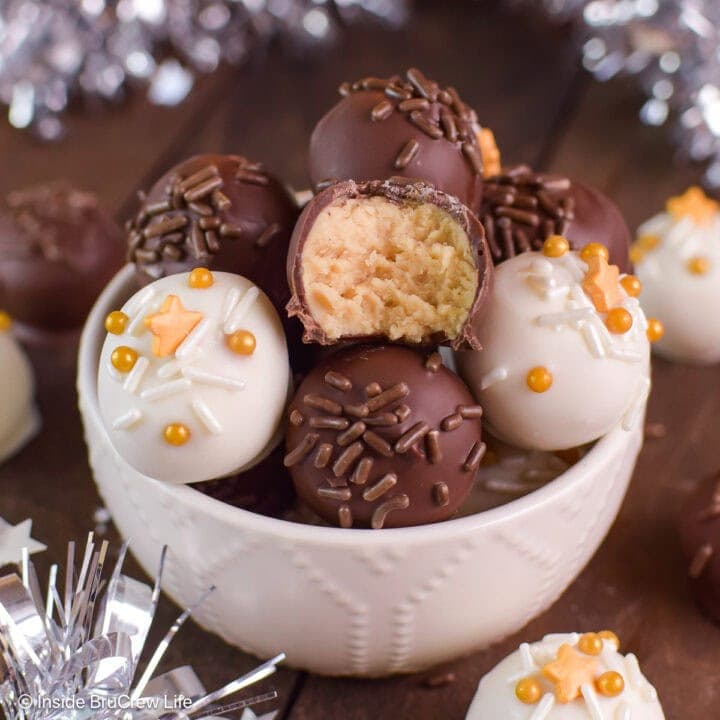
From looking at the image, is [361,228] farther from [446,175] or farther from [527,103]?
[527,103]

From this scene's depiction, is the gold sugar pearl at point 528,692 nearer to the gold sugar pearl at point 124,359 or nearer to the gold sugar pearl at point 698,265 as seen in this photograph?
the gold sugar pearl at point 124,359

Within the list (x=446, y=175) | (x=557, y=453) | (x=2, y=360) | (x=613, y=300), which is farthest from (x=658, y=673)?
(x=2, y=360)

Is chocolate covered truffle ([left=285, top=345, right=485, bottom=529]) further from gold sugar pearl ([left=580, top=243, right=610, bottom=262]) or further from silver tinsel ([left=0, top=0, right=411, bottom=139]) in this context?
silver tinsel ([left=0, top=0, right=411, bottom=139])

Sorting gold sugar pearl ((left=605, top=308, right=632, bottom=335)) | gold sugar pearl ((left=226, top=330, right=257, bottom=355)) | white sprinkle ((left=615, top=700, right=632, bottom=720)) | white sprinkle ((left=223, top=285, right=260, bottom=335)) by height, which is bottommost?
white sprinkle ((left=615, top=700, right=632, bottom=720))

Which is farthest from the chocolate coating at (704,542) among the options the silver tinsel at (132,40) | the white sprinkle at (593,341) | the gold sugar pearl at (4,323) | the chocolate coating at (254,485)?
the silver tinsel at (132,40)

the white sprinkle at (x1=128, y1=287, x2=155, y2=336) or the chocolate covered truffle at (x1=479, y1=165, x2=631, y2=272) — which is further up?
the chocolate covered truffle at (x1=479, y1=165, x2=631, y2=272)

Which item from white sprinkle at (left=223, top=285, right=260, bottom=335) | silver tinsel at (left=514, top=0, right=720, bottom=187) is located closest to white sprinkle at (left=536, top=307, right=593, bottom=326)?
white sprinkle at (left=223, top=285, right=260, bottom=335)
